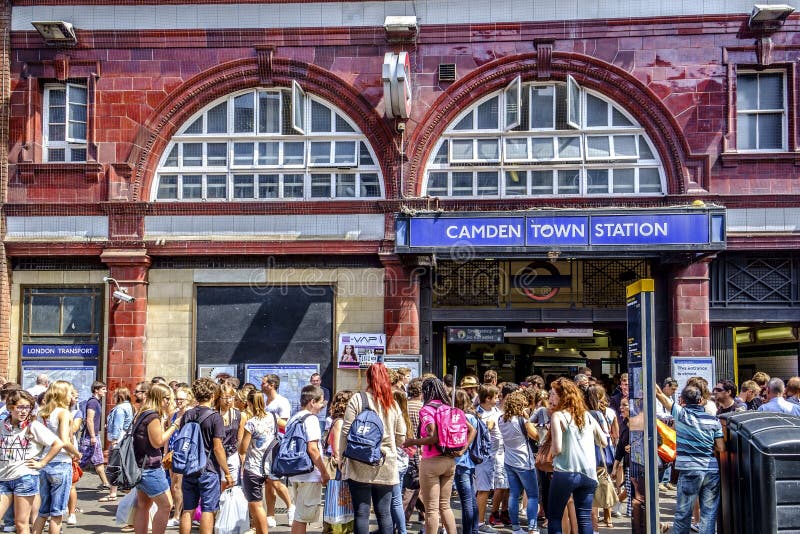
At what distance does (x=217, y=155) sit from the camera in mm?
17781

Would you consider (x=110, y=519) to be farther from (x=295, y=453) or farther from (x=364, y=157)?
(x=364, y=157)

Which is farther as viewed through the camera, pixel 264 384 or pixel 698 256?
pixel 698 256

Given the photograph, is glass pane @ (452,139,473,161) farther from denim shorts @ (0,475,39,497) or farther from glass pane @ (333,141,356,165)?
denim shorts @ (0,475,39,497)

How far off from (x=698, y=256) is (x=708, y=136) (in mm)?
2303

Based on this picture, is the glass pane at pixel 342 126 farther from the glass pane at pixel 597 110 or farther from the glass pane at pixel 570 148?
the glass pane at pixel 597 110

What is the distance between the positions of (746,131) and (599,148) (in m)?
2.78

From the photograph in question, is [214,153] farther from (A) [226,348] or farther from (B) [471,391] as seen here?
(B) [471,391]

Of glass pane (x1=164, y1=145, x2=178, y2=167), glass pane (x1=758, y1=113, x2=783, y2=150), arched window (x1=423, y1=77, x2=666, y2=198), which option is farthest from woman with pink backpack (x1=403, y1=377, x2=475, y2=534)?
glass pane (x1=758, y1=113, x2=783, y2=150)

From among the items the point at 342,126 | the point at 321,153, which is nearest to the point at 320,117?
the point at 342,126

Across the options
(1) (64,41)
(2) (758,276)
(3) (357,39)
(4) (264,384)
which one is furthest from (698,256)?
(1) (64,41)

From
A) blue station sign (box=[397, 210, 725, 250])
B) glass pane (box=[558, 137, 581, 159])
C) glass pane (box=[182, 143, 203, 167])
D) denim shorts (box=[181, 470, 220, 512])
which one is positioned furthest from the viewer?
glass pane (box=[182, 143, 203, 167])

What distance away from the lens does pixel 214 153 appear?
17797 mm

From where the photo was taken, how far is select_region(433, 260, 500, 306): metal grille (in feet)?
57.6

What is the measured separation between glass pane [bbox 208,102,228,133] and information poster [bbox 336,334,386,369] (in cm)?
478
